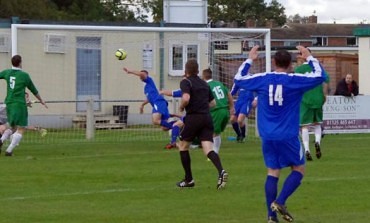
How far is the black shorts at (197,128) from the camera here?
15406 millimetres

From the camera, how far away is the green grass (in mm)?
12461

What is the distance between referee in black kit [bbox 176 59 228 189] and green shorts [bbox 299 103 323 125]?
5.26m

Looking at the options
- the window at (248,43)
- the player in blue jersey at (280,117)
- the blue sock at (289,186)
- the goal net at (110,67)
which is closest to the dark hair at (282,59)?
the player in blue jersey at (280,117)

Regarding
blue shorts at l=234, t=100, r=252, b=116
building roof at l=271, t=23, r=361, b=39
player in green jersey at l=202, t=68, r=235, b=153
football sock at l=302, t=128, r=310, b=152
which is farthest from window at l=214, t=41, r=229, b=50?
building roof at l=271, t=23, r=361, b=39

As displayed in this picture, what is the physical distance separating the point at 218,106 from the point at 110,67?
1567 cm

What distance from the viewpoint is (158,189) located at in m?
15.3

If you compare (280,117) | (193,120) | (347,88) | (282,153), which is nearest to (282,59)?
(280,117)

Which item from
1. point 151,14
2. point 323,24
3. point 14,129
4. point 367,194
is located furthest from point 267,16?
point 367,194

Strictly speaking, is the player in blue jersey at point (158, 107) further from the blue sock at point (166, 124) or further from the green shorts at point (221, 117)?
the green shorts at point (221, 117)

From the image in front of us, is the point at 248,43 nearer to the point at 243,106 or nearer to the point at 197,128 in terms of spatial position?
the point at 243,106

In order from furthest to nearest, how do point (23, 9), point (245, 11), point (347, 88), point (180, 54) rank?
point (245, 11)
point (23, 9)
point (347, 88)
point (180, 54)

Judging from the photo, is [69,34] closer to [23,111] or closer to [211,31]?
[211,31]

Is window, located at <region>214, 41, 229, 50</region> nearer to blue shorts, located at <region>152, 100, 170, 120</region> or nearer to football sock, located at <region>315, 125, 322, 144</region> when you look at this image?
blue shorts, located at <region>152, 100, 170, 120</region>

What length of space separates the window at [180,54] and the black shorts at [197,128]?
14.4 meters
